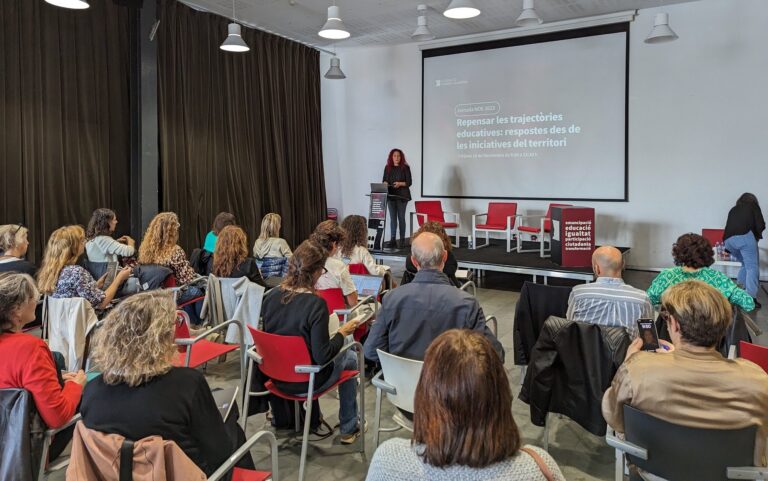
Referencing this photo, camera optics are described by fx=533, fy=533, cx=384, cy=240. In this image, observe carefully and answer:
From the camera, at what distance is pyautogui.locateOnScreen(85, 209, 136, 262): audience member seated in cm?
421

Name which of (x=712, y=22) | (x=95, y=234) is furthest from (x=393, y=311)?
(x=712, y=22)

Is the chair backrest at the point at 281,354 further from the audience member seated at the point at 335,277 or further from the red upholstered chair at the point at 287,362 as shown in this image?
the audience member seated at the point at 335,277

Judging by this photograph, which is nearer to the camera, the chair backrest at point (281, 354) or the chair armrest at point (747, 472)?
the chair armrest at point (747, 472)

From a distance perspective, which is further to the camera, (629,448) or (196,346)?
(196,346)

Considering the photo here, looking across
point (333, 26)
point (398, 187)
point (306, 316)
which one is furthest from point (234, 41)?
point (306, 316)

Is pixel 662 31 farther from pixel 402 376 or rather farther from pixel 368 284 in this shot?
pixel 402 376

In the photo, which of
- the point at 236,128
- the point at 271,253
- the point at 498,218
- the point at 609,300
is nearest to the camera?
the point at 609,300

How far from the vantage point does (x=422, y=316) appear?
2.41 metres

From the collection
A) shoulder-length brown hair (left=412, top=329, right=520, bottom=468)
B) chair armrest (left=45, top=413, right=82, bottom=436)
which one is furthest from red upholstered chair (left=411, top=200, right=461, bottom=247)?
shoulder-length brown hair (left=412, top=329, right=520, bottom=468)

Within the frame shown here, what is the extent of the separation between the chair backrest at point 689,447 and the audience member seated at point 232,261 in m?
2.74

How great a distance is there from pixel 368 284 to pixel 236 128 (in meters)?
4.91

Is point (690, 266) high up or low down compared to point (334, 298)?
up

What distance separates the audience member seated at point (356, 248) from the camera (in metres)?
4.25

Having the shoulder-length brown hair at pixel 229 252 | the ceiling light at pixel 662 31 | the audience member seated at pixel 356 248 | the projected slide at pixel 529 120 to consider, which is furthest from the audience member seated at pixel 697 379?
the projected slide at pixel 529 120
